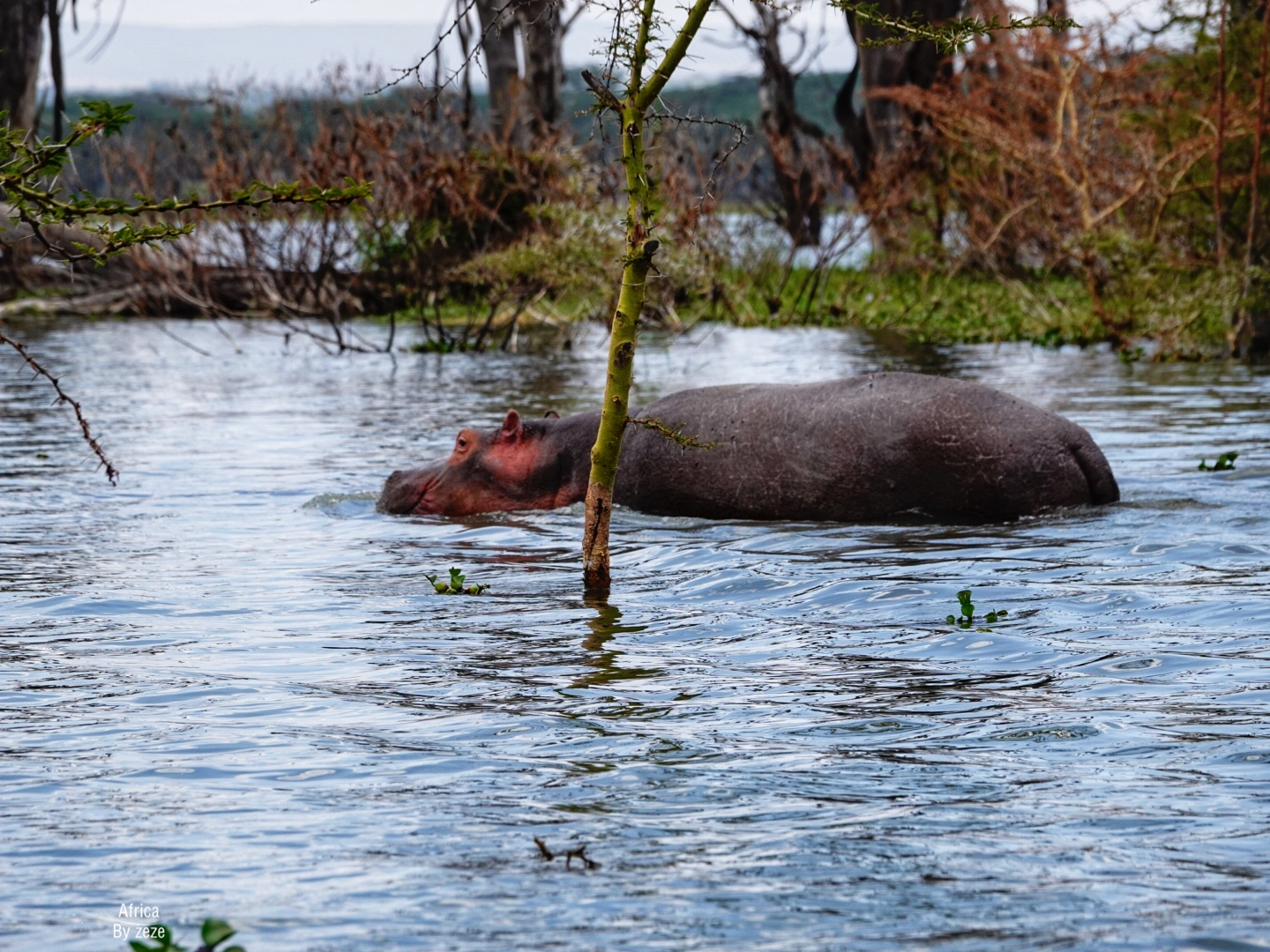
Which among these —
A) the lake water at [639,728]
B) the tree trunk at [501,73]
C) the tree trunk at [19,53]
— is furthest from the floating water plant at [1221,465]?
the tree trunk at [19,53]

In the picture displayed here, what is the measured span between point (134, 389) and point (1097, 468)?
1026cm

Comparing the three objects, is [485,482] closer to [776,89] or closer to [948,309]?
[948,309]

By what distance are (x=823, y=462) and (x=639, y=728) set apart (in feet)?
12.4

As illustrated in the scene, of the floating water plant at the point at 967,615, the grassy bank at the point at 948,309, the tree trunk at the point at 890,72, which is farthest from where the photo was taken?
the tree trunk at the point at 890,72

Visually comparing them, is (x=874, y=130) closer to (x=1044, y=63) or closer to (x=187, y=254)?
(x=1044, y=63)

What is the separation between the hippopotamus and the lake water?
17cm

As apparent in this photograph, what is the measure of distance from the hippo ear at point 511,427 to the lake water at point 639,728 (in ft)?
1.66

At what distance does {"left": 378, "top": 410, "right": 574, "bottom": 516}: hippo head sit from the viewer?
909cm

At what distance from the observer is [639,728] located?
4.70 metres

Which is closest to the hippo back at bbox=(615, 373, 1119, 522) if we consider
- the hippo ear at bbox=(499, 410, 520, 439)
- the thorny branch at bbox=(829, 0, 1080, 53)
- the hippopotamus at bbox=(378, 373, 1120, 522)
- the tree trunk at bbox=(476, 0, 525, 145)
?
the hippopotamus at bbox=(378, 373, 1120, 522)

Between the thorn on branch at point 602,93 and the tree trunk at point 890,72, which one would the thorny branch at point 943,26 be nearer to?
the thorn on branch at point 602,93

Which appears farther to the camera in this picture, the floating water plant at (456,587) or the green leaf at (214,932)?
the floating water plant at (456,587)

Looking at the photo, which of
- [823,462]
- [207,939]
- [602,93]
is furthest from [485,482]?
[207,939]

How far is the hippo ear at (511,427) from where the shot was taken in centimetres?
905
